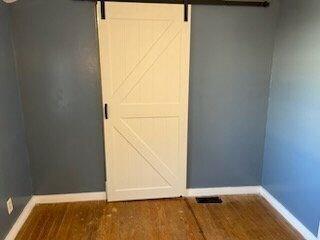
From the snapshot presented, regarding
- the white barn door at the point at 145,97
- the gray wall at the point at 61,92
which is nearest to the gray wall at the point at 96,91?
the gray wall at the point at 61,92

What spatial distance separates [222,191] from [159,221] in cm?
91

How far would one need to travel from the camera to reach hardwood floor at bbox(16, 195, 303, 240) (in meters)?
2.38

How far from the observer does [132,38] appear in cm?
259

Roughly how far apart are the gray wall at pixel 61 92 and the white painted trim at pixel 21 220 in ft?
0.50

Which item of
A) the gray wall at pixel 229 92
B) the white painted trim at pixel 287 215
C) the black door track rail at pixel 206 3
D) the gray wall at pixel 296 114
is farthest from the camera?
the gray wall at pixel 229 92

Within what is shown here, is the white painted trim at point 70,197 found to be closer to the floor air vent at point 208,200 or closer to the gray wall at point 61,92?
the gray wall at point 61,92

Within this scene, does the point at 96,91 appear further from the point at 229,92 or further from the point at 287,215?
the point at 287,215

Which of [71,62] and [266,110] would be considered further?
[266,110]

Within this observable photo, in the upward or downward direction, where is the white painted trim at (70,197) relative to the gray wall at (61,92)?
downward

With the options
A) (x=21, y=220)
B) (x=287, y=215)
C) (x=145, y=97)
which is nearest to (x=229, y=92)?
(x=145, y=97)

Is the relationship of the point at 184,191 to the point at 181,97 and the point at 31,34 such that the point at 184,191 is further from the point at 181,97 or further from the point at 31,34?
the point at 31,34

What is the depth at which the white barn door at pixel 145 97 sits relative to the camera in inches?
101

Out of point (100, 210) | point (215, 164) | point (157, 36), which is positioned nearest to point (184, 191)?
point (215, 164)

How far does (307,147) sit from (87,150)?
2113 mm
